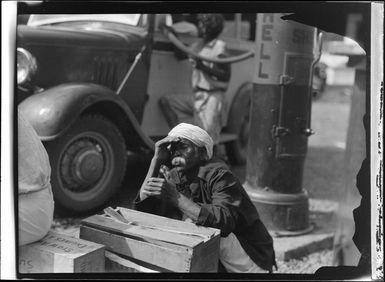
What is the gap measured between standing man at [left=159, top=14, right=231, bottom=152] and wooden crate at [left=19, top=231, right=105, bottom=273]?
761mm

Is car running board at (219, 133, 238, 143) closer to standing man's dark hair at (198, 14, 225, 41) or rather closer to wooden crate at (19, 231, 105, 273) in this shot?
standing man's dark hair at (198, 14, 225, 41)

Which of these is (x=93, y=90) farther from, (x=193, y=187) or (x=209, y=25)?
(x=193, y=187)

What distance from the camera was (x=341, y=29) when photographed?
2250mm

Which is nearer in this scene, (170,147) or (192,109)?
(170,147)

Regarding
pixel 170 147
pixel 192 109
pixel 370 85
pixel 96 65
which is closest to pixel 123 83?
pixel 96 65

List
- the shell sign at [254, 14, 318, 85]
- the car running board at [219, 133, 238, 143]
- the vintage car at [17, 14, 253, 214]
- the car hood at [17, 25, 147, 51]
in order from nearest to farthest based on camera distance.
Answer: the shell sign at [254, 14, 318, 85]
the vintage car at [17, 14, 253, 214]
the car hood at [17, 25, 147, 51]
the car running board at [219, 133, 238, 143]

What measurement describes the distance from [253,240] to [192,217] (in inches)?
14.2

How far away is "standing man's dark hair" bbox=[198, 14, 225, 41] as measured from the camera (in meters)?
3.04

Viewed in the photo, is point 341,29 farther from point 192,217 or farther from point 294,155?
point 294,155

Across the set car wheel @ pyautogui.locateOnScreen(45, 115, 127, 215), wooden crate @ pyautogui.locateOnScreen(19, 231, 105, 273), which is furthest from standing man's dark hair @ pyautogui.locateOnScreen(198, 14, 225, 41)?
wooden crate @ pyautogui.locateOnScreen(19, 231, 105, 273)

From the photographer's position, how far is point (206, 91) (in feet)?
9.25

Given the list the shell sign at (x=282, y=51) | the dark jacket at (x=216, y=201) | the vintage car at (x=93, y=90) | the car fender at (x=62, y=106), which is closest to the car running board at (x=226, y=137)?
the vintage car at (x=93, y=90)

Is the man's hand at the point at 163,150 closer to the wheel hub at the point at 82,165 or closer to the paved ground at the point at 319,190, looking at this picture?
the paved ground at the point at 319,190

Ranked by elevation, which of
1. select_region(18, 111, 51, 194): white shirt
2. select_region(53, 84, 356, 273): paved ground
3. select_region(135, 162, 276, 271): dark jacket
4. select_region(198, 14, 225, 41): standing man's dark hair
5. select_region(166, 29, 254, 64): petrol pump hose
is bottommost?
select_region(53, 84, 356, 273): paved ground
